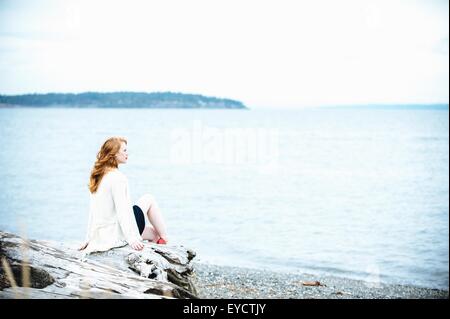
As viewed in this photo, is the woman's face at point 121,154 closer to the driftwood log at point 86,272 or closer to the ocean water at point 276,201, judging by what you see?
the driftwood log at point 86,272

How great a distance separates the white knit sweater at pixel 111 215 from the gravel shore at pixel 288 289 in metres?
2.88

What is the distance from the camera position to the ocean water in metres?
13.4

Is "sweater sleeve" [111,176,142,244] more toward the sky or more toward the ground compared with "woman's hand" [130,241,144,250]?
more toward the sky

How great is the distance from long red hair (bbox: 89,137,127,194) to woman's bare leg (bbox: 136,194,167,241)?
0.57 m

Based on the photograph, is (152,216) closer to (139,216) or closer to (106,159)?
(139,216)

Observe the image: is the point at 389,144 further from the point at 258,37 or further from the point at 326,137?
the point at 258,37

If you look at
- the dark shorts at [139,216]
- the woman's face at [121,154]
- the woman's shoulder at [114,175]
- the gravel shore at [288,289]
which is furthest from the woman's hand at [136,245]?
the gravel shore at [288,289]

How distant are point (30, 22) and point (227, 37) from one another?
1529 inches

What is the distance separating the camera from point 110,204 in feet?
13.5

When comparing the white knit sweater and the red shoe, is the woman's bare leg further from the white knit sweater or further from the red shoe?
the white knit sweater

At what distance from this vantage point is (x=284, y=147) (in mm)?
50438

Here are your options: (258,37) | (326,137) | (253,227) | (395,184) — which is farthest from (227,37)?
(253,227)

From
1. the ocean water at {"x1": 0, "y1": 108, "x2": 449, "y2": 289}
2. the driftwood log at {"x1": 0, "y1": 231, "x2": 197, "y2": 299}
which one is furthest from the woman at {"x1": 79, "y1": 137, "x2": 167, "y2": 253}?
the ocean water at {"x1": 0, "y1": 108, "x2": 449, "y2": 289}

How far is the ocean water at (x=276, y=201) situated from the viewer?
1341cm
